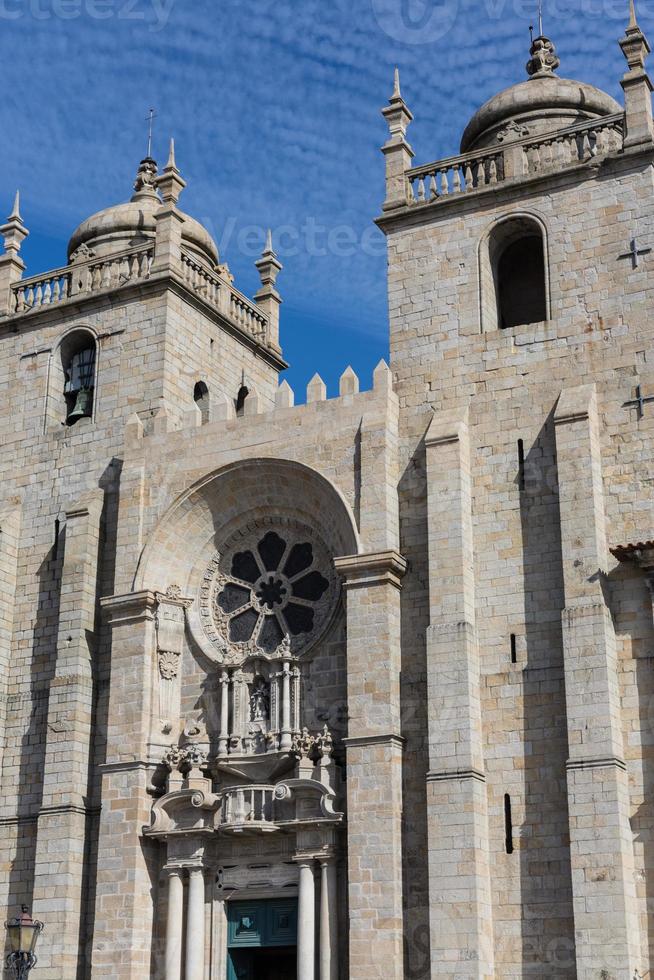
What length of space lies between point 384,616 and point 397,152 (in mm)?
8706

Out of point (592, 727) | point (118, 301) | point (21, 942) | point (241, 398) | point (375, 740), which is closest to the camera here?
point (21, 942)

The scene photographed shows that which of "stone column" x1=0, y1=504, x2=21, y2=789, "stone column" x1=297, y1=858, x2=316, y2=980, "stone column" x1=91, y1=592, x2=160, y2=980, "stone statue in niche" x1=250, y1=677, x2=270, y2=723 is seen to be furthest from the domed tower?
"stone column" x1=0, y1=504, x2=21, y2=789

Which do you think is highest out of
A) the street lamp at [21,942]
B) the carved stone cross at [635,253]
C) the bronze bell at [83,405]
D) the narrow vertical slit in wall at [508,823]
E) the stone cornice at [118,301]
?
the stone cornice at [118,301]

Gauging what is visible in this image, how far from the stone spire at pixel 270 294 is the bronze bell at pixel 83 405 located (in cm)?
486

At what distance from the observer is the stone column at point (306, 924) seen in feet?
65.0

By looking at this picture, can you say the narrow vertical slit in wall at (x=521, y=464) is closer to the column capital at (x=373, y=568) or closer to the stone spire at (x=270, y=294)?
the column capital at (x=373, y=568)

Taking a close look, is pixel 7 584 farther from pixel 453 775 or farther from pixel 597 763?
pixel 597 763

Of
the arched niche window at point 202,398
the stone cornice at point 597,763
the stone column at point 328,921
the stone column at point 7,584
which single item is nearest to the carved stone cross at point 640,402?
the stone cornice at point 597,763

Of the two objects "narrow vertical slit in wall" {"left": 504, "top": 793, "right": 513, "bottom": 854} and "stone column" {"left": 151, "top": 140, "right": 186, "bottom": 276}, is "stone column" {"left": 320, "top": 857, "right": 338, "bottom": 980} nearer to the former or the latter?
"narrow vertical slit in wall" {"left": 504, "top": 793, "right": 513, "bottom": 854}

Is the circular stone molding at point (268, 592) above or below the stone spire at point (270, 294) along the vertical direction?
below

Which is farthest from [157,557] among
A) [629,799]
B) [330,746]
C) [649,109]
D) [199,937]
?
[649,109]

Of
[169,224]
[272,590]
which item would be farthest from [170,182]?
[272,590]

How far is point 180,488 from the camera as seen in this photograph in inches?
932

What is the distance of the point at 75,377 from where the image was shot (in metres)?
26.8
